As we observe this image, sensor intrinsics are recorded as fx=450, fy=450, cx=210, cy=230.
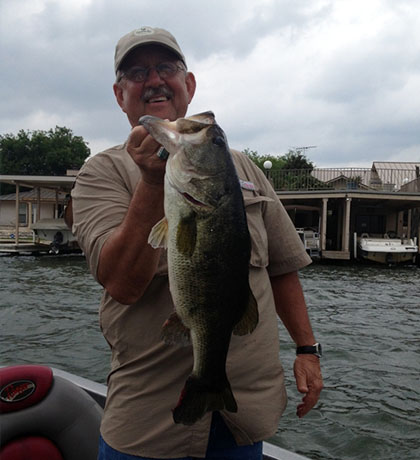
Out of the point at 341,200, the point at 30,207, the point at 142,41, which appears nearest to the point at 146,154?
the point at 142,41

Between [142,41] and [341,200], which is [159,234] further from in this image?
[341,200]

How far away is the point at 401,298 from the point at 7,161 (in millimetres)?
57493

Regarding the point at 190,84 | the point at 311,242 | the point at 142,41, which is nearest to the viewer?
the point at 142,41

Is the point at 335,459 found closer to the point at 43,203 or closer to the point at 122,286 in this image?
the point at 122,286

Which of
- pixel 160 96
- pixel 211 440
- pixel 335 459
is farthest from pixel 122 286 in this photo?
pixel 335 459

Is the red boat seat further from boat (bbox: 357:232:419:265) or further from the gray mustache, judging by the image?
boat (bbox: 357:232:419:265)

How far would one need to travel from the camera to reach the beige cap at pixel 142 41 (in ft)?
6.73

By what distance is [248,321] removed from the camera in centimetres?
161

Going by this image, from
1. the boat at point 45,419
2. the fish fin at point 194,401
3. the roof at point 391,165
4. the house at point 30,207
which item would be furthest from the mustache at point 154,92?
the roof at point 391,165

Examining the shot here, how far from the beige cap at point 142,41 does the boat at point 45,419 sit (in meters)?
2.04

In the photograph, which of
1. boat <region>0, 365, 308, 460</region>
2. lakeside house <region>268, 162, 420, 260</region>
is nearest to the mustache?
boat <region>0, 365, 308, 460</region>

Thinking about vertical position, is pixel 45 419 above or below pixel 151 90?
below

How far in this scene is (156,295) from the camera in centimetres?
185

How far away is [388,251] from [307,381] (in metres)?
21.6
